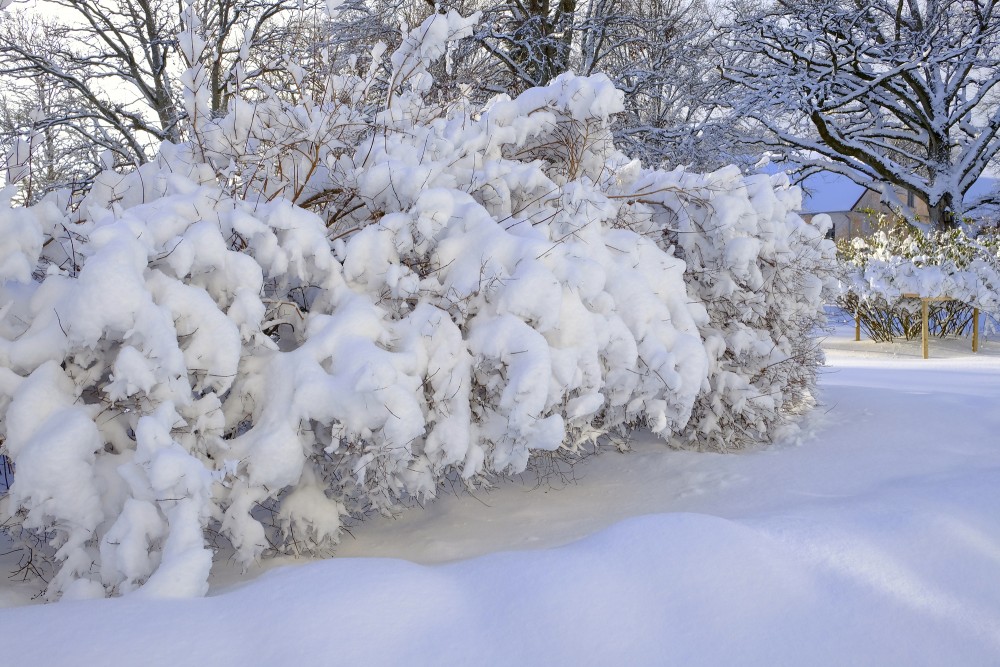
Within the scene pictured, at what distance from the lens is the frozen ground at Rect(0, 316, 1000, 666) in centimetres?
204

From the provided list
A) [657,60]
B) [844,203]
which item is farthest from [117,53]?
[844,203]

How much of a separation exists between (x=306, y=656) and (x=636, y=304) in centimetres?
216

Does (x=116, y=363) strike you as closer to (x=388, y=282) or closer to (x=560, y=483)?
(x=388, y=282)

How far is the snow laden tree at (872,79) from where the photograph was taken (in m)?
14.3

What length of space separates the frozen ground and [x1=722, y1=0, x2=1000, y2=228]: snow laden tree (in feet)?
39.0

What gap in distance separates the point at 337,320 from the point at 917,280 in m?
11.1

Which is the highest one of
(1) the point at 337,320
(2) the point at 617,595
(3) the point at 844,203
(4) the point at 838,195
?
(4) the point at 838,195

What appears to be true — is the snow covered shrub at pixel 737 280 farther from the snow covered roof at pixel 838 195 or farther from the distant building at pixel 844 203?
the snow covered roof at pixel 838 195

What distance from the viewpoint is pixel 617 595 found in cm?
236

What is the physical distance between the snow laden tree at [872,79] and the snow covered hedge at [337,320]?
10.8m

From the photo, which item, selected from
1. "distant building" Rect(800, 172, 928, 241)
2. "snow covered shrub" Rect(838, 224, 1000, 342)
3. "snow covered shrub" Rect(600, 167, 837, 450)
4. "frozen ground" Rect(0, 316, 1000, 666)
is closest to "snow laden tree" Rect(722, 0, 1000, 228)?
"snow covered shrub" Rect(838, 224, 1000, 342)

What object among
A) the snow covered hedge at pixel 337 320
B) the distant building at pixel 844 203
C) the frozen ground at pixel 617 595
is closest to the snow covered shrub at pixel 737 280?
the snow covered hedge at pixel 337 320

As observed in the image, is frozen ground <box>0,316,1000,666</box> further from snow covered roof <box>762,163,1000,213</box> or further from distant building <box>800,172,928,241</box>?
snow covered roof <box>762,163,1000,213</box>

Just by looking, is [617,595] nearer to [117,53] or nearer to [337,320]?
[337,320]
